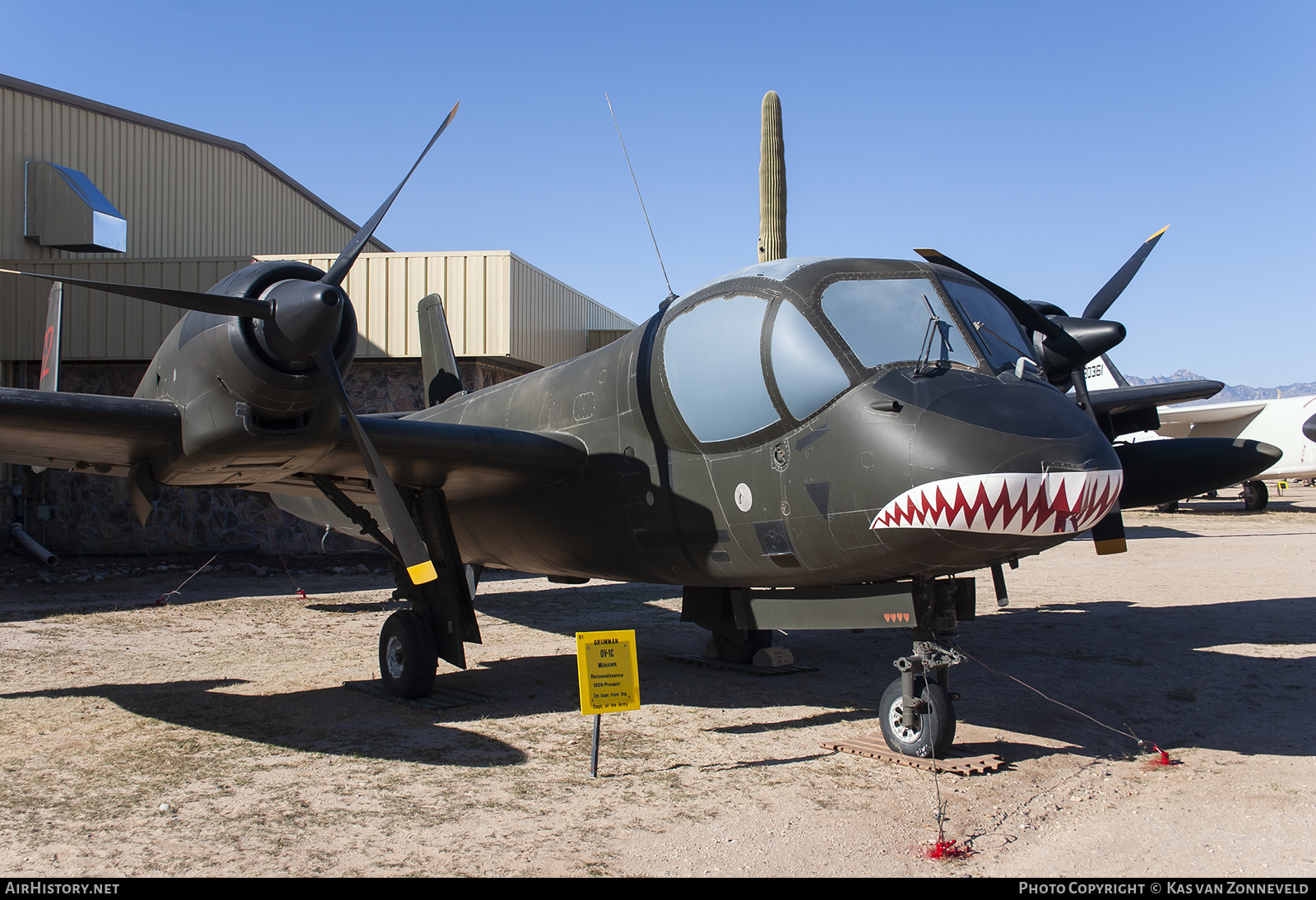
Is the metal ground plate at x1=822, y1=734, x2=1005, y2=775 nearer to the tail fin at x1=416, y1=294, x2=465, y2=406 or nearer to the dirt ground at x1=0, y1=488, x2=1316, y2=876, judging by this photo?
the dirt ground at x1=0, y1=488, x2=1316, y2=876

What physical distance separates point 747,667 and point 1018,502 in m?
4.74

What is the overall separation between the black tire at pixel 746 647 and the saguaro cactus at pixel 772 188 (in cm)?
730

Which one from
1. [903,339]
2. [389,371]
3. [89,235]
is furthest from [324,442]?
[89,235]

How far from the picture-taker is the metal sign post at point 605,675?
6.03 metres

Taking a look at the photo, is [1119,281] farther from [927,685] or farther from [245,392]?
[245,392]

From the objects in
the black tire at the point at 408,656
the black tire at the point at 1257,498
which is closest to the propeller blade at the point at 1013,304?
the black tire at the point at 408,656

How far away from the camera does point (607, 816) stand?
5.13 meters

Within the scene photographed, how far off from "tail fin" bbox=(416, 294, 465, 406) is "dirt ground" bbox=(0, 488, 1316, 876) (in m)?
3.33

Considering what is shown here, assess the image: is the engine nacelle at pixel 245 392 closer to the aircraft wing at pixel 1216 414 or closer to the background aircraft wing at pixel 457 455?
the background aircraft wing at pixel 457 455

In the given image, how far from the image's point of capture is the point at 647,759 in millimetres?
6391

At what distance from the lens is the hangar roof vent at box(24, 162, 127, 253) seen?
19422 mm

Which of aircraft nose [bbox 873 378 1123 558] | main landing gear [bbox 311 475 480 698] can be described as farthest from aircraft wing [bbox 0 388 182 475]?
aircraft nose [bbox 873 378 1123 558]
